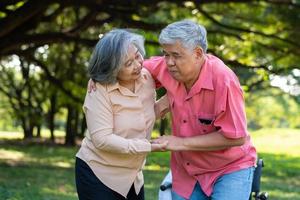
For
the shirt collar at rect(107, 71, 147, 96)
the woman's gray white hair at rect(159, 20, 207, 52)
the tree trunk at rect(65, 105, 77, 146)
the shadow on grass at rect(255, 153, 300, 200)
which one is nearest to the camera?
the woman's gray white hair at rect(159, 20, 207, 52)

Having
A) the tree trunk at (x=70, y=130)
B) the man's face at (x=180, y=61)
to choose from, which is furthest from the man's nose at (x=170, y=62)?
the tree trunk at (x=70, y=130)

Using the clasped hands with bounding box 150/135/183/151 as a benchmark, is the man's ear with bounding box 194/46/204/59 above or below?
above

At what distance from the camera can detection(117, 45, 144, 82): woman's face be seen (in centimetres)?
403

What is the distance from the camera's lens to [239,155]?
413cm

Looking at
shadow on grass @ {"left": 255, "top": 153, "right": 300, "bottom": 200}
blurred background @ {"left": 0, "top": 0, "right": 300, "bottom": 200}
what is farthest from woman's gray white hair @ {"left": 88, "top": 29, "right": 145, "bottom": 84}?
shadow on grass @ {"left": 255, "top": 153, "right": 300, "bottom": 200}

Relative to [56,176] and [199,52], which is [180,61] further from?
[56,176]

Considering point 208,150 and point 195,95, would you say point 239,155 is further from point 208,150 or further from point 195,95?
point 195,95

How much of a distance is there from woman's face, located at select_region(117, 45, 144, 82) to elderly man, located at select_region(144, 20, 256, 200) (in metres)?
0.17

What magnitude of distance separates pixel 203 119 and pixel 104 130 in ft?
2.03

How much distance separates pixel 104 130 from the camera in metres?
4.02

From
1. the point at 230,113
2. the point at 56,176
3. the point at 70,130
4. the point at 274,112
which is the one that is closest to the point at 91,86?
the point at 230,113

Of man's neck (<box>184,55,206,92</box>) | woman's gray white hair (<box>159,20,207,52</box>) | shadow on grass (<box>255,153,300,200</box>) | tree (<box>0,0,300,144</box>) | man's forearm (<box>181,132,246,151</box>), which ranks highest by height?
woman's gray white hair (<box>159,20,207,52</box>)

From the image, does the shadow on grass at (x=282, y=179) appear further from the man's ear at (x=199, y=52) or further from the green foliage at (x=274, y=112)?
the green foliage at (x=274, y=112)

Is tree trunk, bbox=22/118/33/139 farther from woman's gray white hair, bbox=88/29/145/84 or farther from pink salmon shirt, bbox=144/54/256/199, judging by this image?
woman's gray white hair, bbox=88/29/145/84
